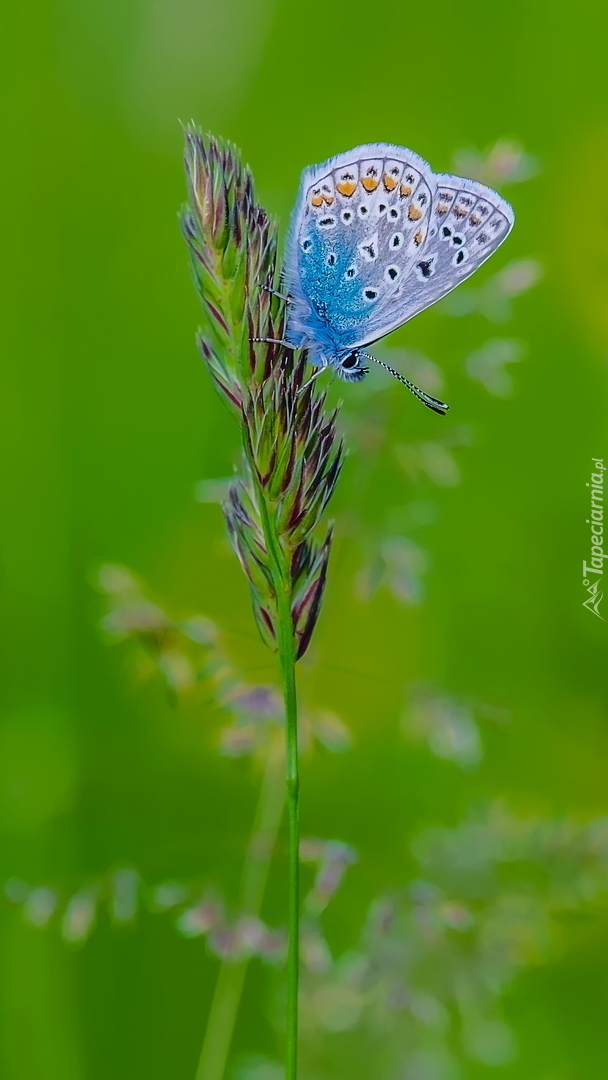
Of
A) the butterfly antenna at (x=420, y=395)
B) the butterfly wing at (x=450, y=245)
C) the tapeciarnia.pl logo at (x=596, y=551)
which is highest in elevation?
the butterfly wing at (x=450, y=245)

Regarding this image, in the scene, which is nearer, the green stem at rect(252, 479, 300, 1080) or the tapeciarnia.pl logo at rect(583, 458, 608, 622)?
the green stem at rect(252, 479, 300, 1080)

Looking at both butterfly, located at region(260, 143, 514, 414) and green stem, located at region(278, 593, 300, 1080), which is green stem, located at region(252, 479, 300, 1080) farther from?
butterfly, located at region(260, 143, 514, 414)

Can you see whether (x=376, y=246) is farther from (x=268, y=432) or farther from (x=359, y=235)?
(x=268, y=432)

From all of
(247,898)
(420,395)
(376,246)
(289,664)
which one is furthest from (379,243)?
(247,898)

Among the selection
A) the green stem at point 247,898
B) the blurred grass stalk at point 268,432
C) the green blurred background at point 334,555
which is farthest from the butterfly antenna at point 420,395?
the green stem at point 247,898

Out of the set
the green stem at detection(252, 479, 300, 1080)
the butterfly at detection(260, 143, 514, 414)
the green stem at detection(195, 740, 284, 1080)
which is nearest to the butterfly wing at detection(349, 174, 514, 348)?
the butterfly at detection(260, 143, 514, 414)

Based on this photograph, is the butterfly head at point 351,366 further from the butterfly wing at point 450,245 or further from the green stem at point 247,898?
the green stem at point 247,898

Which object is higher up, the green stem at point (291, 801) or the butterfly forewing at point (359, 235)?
the butterfly forewing at point (359, 235)

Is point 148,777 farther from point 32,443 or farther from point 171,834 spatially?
point 32,443
